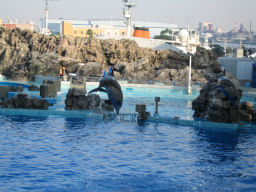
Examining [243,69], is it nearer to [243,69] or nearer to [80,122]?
[243,69]

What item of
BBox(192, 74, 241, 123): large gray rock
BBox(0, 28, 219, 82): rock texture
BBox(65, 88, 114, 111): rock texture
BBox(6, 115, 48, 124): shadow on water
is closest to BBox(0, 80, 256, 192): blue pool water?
BBox(6, 115, 48, 124): shadow on water

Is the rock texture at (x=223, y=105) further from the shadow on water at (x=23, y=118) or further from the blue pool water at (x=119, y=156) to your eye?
the shadow on water at (x=23, y=118)

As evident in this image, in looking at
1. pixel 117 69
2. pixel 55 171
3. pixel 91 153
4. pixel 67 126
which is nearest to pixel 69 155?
pixel 91 153

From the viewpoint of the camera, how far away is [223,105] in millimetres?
17781

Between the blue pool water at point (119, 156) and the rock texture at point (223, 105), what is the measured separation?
3.42 feet

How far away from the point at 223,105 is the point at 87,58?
3076cm

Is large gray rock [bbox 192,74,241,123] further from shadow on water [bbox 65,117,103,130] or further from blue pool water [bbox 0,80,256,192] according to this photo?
shadow on water [bbox 65,117,103,130]

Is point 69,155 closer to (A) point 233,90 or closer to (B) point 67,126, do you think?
(B) point 67,126

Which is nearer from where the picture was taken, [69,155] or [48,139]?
[69,155]

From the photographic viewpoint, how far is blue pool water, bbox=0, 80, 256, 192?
996 cm

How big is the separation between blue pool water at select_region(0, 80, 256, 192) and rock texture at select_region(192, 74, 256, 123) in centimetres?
104

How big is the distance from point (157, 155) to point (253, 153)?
11.1 ft

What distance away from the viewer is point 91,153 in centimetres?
1263

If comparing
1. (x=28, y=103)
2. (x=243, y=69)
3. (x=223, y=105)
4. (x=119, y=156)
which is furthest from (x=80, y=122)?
(x=243, y=69)
